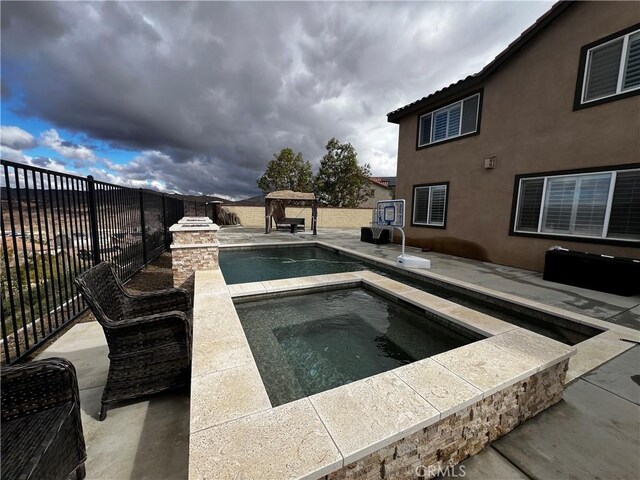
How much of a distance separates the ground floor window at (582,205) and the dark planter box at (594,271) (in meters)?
0.80

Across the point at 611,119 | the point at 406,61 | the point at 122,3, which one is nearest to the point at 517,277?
the point at 611,119

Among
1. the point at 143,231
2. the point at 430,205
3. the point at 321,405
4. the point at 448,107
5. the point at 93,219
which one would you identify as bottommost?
the point at 321,405

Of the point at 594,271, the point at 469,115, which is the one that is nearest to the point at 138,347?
the point at 594,271

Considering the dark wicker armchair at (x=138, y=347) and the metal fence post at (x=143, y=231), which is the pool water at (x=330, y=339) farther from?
the metal fence post at (x=143, y=231)

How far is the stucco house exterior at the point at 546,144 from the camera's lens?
16.2 feet

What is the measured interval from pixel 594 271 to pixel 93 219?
8527 mm

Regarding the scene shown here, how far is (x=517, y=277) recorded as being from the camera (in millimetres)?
5625

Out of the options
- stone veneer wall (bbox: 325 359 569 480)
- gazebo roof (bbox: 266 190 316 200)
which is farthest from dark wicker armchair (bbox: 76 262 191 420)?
gazebo roof (bbox: 266 190 316 200)

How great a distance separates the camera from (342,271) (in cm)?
648

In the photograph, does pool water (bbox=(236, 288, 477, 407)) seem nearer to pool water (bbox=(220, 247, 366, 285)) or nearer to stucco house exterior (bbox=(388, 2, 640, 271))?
pool water (bbox=(220, 247, 366, 285))

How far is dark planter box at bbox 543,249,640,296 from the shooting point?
440cm

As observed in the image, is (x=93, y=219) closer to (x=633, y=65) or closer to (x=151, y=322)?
(x=151, y=322)

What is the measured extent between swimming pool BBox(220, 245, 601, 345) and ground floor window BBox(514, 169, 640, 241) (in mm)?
3125

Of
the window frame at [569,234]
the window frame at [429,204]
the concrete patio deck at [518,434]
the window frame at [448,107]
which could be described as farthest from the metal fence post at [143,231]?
the window frame at [569,234]
